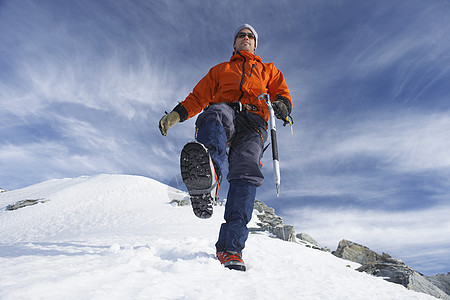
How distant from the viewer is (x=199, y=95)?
3449 mm

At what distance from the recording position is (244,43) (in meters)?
3.75

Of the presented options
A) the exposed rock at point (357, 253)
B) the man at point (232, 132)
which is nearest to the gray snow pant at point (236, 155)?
the man at point (232, 132)

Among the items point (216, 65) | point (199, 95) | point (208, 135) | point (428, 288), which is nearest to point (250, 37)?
point (216, 65)

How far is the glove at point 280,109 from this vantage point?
10.1 feet

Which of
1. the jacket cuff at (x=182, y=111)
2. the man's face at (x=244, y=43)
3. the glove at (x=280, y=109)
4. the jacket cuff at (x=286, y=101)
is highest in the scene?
the man's face at (x=244, y=43)

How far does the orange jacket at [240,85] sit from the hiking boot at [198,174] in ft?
3.40

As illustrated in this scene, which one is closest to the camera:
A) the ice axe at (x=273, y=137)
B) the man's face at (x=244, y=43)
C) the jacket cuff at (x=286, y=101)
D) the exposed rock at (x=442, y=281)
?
the ice axe at (x=273, y=137)

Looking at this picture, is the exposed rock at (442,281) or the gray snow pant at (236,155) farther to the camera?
the exposed rock at (442,281)

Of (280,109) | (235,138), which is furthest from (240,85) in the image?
(235,138)

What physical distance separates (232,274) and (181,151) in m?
1.12

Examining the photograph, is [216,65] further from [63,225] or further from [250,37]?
[63,225]

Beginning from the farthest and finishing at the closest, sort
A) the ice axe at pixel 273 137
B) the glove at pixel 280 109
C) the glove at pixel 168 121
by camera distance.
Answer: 1. the glove at pixel 280 109
2. the glove at pixel 168 121
3. the ice axe at pixel 273 137

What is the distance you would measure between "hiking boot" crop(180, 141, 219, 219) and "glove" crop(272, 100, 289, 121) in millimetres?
1259

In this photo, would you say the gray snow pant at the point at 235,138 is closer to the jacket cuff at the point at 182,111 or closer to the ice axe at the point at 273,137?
the ice axe at the point at 273,137
